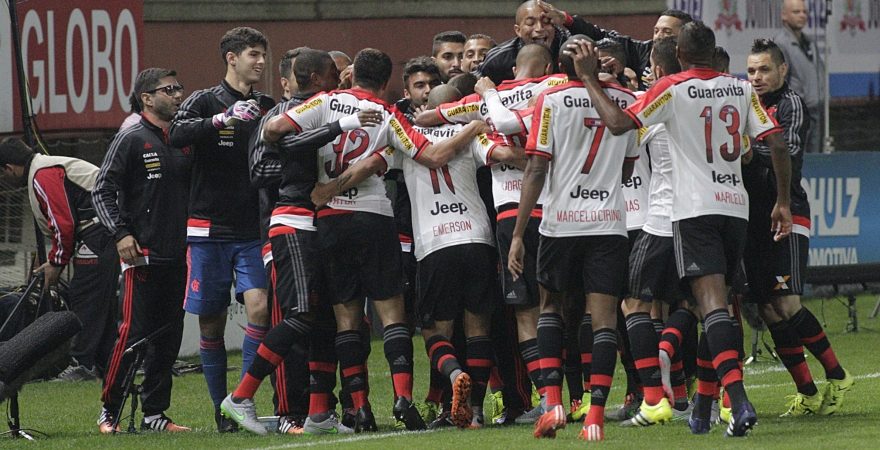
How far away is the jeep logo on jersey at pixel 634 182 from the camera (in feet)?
31.0

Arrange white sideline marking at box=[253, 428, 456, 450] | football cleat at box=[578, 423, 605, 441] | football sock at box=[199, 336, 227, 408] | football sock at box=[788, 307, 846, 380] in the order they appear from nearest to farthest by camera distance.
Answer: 1. football cleat at box=[578, 423, 605, 441]
2. white sideline marking at box=[253, 428, 456, 450]
3. football sock at box=[788, 307, 846, 380]
4. football sock at box=[199, 336, 227, 408]

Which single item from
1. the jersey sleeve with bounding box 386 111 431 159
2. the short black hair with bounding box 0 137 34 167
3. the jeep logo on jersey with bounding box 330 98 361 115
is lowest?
the short black hair with bounding box 0 137 34 167

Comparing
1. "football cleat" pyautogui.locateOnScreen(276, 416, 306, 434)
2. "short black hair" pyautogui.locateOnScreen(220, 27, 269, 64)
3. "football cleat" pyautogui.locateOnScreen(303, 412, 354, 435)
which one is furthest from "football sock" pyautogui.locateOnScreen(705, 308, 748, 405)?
"short black hair" pyautogui.locateOnScreen(220, 27, 269, 64)

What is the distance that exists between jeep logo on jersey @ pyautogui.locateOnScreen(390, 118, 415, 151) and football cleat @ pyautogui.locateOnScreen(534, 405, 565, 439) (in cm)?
168

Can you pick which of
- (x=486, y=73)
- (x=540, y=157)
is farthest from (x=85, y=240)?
(x=540, y=157)

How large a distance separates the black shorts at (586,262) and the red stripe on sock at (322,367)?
156cm

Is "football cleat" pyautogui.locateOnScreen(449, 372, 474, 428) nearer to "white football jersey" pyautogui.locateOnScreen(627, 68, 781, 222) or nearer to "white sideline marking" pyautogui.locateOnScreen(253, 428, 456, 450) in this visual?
"white sideline marking" pyautogui.locateOnScreen(253, 428, 456, 450)

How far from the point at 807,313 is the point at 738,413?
1737mm

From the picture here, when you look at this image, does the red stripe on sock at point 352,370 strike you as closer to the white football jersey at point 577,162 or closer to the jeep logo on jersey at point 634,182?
the white football jersey at point 577,162

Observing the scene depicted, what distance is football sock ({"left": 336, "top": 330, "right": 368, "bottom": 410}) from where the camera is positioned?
9.10m

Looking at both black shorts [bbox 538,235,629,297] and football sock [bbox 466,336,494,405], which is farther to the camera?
football sock [bbox 466,336,494,405]

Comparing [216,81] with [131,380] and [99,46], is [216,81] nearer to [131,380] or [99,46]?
[99,46]

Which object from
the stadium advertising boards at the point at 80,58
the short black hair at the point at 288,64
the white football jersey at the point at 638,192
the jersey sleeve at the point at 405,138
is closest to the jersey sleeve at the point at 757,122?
the white football jersey at the point at 638,192

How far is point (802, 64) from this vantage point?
18.9 metres
